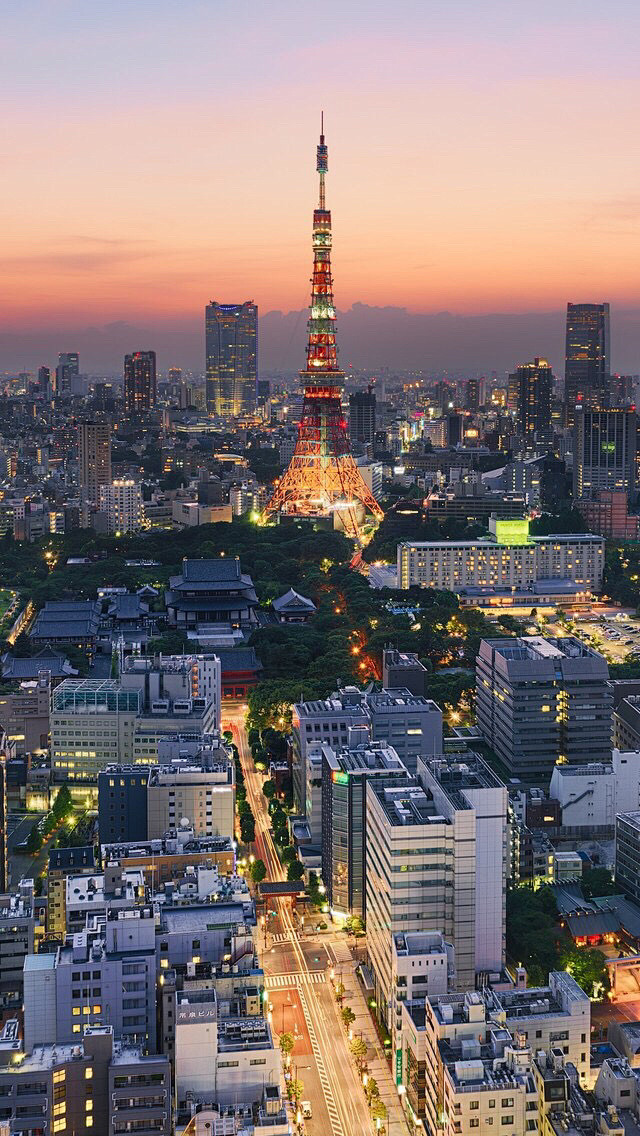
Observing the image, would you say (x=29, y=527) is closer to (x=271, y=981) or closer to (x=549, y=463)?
(x=549, y=463)

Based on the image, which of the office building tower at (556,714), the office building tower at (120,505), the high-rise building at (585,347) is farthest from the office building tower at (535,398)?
the office building tower at (556,714)

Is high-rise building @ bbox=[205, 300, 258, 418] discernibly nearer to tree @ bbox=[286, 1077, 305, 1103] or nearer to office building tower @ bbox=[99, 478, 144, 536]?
office building tower @ bbox=[99, 478, 144, 536]

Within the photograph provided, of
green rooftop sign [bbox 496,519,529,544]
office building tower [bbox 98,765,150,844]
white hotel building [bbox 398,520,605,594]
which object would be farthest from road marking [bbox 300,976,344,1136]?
green rooftop sign [bbox 496,519,529,544]

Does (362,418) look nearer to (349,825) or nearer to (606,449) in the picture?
(606,449)

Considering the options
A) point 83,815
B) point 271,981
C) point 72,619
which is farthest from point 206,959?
point 72,619

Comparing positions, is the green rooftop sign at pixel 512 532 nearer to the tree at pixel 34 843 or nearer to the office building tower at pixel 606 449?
the office building tower at pixel 606 449
